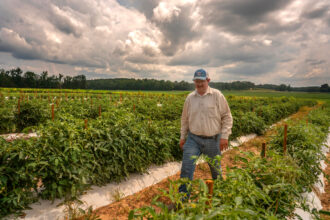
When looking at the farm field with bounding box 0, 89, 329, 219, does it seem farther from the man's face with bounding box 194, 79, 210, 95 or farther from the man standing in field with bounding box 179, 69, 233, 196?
the man's face with bounding box 194, 79, 210, 95

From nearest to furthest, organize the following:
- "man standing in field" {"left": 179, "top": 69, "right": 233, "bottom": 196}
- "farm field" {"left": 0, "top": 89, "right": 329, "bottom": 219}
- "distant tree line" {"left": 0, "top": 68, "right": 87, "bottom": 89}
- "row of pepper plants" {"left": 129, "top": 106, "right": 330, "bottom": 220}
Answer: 1. "row of pepper plants" {"left": 129, "top": 106, "right": 330, "bottom": 220}
2. "farm field" {"left": 0, "top": 89, "right": 329, "bottom": 219}
3. "man standing in field" {"left": 179, "top": 69, "right": 233, "bottom": 196}
4. "distant tree line" {"left": 0, "top": 68, "right": 87, "bottom": 89}

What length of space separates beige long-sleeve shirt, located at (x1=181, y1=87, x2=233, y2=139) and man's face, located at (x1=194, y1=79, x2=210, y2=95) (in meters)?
0.07

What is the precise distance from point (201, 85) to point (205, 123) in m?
0.53

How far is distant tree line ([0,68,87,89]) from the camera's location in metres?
57.9

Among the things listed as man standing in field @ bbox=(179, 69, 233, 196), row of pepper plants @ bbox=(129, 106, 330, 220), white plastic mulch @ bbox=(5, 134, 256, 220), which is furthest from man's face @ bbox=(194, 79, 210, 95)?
white plastic mulch @ bbox=(5, 134, 256, 220)

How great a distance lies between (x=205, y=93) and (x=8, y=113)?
8.15m

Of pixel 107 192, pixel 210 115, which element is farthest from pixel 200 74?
pixel 107 192

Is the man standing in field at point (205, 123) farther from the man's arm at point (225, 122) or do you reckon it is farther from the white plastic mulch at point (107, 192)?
the white plastic mulch at point (107, 192)

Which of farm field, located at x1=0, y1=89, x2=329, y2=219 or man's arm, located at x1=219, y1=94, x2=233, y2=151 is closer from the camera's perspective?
farm field, located at x1=0, y1=89, x2=329, y2=219

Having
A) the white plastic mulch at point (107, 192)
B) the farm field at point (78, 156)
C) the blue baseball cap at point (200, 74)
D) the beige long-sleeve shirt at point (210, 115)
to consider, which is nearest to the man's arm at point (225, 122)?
the beige long-sleeve shirt at point (210, 115)

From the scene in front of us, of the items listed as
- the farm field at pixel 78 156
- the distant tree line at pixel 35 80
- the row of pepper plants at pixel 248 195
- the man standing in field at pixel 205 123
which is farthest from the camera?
the distant tree line at pixel 35 80

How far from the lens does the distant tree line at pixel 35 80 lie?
57.9 m

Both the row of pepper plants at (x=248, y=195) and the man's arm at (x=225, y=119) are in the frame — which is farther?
the man's arm at (x=225, y=119)

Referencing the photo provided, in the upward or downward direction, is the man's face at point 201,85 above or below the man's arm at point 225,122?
above
